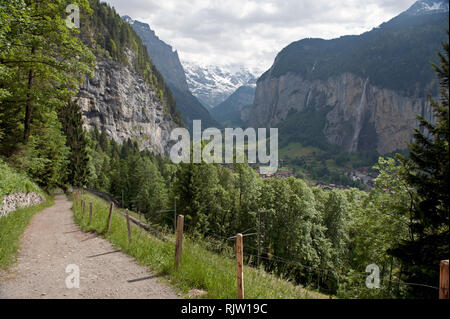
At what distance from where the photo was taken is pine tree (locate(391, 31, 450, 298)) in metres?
8.73

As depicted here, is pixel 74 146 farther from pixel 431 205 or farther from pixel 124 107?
pixel 124 107

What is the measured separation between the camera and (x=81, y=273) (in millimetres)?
7758

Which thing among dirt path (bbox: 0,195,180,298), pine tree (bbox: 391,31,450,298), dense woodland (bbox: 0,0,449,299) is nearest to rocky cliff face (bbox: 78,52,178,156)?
dense woodland (bbox: 0,0,449,299)

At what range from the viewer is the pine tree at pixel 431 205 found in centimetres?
873

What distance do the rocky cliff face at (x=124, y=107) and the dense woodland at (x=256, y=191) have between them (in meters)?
48.1

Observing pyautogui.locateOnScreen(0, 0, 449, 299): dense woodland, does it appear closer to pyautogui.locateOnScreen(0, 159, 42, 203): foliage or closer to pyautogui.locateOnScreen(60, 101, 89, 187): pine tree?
pyautogui.locateOnScreen(60, 101, 89, 187): pine tree

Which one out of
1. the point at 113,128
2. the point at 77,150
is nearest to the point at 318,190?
the point at 77,150

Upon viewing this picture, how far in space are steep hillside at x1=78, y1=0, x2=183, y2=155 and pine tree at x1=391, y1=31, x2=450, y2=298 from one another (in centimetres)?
11833

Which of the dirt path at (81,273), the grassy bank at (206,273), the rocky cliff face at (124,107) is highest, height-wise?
the rocky cliff face at (124,107)

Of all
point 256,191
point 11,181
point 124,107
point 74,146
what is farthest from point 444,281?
point 124,107

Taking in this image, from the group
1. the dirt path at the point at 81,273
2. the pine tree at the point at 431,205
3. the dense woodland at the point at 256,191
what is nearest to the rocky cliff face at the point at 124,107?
the dense woodland at the point at 256,191

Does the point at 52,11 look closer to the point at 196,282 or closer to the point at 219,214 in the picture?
the point at 196,282

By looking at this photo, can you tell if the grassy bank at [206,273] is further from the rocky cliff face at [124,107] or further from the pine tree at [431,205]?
the rocky cliff face at [124,107]
